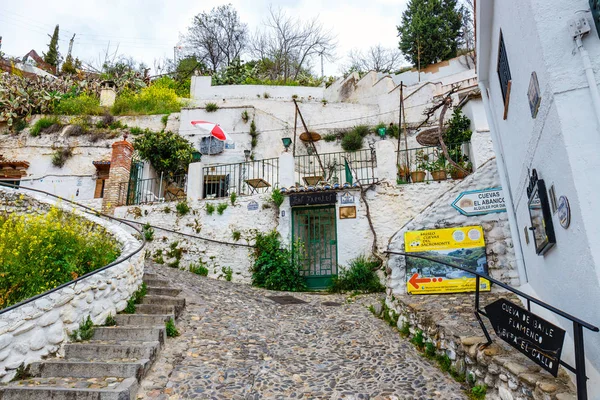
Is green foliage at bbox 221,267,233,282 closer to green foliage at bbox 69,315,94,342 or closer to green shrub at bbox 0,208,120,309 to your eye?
green shrub at bbox 0,208,120,309

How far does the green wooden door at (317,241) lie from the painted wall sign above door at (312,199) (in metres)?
0.23

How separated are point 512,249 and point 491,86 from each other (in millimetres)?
2623

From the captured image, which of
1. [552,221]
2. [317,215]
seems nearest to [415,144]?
[317,215]

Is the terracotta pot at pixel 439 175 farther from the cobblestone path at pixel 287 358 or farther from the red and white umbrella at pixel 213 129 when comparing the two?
the red and white umbrella at pixel 213 129

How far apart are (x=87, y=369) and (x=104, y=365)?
210 millimetres

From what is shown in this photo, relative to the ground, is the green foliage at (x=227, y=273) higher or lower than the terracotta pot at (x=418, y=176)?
lower

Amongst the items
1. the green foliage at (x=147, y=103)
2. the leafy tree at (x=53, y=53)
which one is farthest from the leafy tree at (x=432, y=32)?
the leafy tree at (x=53, y=53)

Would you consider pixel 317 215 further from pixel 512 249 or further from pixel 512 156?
pixel 512 156

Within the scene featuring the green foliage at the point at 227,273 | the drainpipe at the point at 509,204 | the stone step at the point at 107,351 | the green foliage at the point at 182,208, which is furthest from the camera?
the green foliage at the point at 182,208

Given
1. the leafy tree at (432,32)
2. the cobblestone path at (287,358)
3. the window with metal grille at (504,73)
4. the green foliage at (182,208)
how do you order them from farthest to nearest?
1. the leafy tree at (432,32)
2. the green foliage at (182,208)
3. the window with metal grille at (504,73)
4. the cobblestone path at (287,358)

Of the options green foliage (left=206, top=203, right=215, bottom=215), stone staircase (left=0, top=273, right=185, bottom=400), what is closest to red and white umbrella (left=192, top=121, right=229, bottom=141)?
green foliage (left=206, top=203, right=215, bottom=215)

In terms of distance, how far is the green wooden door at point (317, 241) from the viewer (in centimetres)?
939

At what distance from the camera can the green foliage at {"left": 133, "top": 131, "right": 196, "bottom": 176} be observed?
1338 cm

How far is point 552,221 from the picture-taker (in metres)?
3.45
